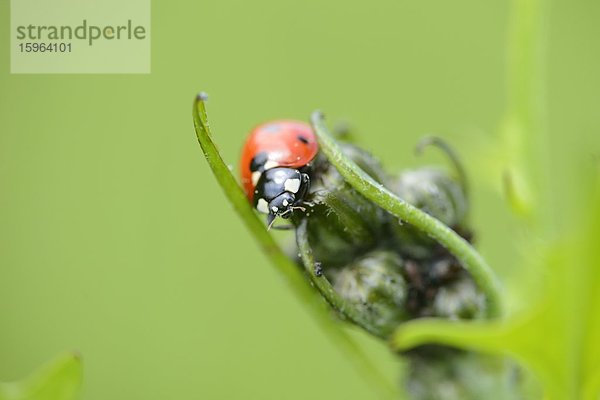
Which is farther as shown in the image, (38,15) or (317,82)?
(317,82)

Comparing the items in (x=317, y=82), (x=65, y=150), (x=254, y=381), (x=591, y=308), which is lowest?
(x=254, y=381)

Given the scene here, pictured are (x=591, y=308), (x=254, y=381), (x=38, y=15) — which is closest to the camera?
(x=591, y=308)

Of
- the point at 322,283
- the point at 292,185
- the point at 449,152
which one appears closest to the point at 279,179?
the point at 292,185

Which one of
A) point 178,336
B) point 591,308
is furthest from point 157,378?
point 591,308

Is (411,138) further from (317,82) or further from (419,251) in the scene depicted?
(419,251)

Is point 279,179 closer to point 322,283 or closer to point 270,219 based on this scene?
point 270,219

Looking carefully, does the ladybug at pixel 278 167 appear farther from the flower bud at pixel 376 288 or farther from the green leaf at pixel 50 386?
the green leaf at pixel 50 386

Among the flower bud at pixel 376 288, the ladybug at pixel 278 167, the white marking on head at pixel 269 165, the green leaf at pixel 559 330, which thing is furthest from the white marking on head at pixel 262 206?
the green leaf at pixel 559 330
